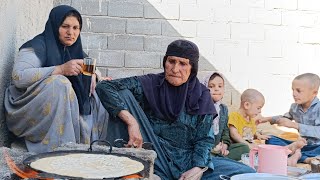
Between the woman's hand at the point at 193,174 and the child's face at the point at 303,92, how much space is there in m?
1.89

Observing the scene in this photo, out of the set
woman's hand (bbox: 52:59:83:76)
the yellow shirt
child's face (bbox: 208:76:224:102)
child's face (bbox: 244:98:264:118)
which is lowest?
the yellow shirt

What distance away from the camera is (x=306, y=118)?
4.20 metres

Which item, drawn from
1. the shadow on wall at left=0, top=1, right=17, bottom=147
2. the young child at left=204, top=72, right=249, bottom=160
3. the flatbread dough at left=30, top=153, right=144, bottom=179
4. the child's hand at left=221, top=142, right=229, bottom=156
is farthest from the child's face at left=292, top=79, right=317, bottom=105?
the flatbread dough at left=30, top=153, right=144, bottom=179

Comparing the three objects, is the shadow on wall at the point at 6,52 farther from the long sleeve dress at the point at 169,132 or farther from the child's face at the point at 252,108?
the child's face at the point at 252,108

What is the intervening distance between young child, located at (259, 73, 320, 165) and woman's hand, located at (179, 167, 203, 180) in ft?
5.20

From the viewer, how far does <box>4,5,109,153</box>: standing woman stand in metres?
2.98

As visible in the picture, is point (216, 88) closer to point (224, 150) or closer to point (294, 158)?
point (224, 150)

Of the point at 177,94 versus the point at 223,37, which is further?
the point at 223,37

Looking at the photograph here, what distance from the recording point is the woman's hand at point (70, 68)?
306 centimetres

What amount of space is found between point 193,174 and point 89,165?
0.88m

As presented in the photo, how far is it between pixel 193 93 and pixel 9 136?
4.50ft

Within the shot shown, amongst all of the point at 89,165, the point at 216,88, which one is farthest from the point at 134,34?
the point at 89,165

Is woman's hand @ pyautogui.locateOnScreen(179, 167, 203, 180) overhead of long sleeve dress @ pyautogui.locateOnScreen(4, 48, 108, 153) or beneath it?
beneath

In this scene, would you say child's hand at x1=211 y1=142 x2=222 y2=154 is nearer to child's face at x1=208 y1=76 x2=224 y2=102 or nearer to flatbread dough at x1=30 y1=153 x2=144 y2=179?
child's face at x1=208 y1=76 x2=224 y2=102
